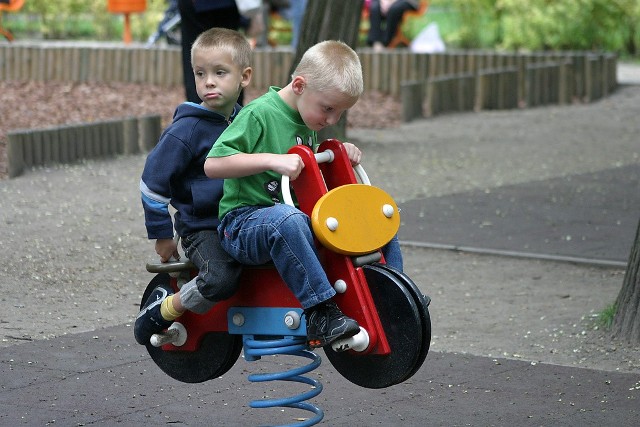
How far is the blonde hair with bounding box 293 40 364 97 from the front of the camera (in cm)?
397

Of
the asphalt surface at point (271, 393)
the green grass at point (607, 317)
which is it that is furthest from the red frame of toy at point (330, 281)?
the green grass at point (607, 317)

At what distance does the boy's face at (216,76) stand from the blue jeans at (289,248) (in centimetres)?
50

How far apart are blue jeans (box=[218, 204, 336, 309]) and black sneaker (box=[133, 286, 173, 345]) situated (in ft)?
1.74

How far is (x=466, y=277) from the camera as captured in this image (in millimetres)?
7352

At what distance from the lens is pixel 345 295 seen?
3.95m

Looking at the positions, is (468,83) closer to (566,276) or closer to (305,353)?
(566,276)

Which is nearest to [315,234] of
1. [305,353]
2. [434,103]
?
[305,353]

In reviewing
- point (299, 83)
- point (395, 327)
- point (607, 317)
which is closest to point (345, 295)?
point (395, 327)

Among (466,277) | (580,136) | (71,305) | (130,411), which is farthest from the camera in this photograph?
(580,136)

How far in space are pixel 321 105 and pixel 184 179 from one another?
0.59 meters

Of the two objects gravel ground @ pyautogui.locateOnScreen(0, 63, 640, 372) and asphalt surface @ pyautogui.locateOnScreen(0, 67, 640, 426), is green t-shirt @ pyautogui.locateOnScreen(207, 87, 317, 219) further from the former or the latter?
gravel ground @ pyautogui.locateOnScreen(0, 63, 640, 372)

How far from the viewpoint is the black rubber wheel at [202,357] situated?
4410 millimetres

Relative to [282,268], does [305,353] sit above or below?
below

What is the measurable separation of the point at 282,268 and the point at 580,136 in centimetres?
984
